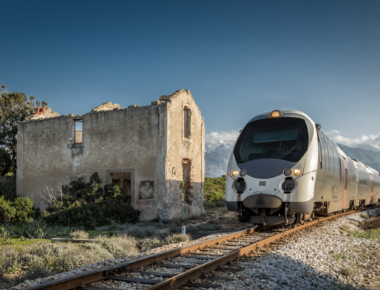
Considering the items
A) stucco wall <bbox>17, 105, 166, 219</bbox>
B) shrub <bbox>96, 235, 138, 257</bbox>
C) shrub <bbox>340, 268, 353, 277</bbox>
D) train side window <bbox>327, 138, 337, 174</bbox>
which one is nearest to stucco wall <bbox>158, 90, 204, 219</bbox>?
stucco wall <bbox>17, 105, 166, 219</bbox>

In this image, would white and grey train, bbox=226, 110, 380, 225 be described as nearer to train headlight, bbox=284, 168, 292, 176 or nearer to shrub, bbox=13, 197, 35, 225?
train headlight, bbox=284, 168, 292, 176

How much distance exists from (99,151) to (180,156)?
4260 mm

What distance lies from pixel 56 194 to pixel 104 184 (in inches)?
128

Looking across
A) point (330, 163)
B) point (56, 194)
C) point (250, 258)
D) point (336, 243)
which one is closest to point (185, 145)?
point (56, 194)

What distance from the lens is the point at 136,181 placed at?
16953 mm

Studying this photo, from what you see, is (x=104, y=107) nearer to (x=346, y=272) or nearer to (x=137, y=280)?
(x=137, y=280)

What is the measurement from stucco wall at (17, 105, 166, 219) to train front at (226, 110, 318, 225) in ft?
24.0

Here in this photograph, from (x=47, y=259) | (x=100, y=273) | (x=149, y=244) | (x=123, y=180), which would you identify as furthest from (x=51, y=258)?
(x=123, y=180)

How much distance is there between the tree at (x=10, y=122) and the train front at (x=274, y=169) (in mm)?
19664

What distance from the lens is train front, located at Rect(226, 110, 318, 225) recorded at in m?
8.88

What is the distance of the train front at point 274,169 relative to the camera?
888cm

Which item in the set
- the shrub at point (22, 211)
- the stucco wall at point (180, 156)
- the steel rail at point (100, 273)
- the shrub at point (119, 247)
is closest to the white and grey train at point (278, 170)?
the steel rail at point (100, 273)

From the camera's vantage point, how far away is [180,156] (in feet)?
59.3

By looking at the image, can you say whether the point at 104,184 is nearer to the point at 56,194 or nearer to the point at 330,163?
the point at 56,194
